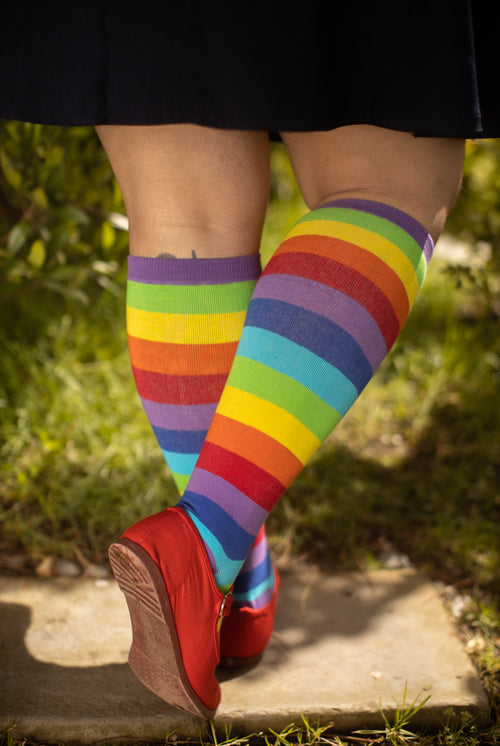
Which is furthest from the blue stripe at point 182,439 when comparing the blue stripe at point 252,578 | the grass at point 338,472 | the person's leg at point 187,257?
the grass at point 338,472

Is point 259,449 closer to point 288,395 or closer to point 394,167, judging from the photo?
point 288,395

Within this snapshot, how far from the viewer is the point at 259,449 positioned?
0.72 metres

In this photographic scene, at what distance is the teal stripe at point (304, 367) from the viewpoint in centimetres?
70

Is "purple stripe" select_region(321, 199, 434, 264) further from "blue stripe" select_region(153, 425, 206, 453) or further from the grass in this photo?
the grass

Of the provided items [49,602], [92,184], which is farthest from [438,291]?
[49,602]

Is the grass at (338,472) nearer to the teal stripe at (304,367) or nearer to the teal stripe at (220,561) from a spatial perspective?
the teal stripe at (220,561)

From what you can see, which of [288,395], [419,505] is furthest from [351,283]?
[419,505]

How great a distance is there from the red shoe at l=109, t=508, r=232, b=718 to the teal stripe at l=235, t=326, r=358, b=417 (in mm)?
209

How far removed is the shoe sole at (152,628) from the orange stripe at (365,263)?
1.28 ft

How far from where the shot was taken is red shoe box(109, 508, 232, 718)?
700 millimetres

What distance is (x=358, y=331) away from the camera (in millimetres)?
704

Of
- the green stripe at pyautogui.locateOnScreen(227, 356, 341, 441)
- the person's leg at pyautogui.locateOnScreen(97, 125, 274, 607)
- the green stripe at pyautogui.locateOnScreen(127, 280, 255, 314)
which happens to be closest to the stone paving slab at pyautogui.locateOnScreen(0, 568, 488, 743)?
the person's leg at pyautogui.locateOnScreen(97, 125, 274, 607)

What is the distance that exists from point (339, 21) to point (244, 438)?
0.47 metres

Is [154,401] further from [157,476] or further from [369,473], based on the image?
[369,473]
